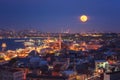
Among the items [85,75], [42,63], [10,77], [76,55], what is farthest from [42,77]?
[76,55]

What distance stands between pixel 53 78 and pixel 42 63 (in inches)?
172

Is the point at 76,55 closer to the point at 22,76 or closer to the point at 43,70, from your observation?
the point at 43,70

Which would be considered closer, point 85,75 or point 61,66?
point 85,75

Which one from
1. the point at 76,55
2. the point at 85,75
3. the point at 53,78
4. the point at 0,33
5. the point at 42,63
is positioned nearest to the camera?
the point at 53,78

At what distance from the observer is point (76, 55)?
649 inches

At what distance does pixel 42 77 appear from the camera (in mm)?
8781

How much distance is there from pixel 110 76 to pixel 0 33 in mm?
37638

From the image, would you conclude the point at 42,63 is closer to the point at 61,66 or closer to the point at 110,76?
the point at 61,66

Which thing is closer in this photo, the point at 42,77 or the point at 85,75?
the point at 42,77

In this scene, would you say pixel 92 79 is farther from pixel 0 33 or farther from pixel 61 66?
pixel 0 33

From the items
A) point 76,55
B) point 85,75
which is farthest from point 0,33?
point 85,75

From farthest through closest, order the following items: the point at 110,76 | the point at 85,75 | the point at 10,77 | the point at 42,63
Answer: the point at 42,63 < the point at 85,75 < the point at 10,77 < the point at 110,76

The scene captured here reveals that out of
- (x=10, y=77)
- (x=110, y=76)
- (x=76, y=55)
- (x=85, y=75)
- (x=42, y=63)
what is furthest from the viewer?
(x=76, y=55)

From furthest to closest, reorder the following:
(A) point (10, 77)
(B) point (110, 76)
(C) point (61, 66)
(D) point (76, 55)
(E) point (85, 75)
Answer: (D) point (76, 55), (C) point (61, 66), (E) point (85, 75), (A) point (10, 77), (B) point (110, 76)
